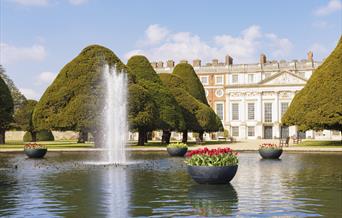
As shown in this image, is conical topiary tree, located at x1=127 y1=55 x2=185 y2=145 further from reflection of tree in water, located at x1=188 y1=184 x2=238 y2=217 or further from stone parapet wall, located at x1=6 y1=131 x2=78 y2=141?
stone parapet wall, located at x1=6 y1=131 x2=78 y2=141

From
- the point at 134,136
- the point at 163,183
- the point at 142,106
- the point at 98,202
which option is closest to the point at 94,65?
the point at 142,106

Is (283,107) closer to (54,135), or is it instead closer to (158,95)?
(54,135)

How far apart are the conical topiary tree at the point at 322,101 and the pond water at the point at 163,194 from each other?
24.5 meters

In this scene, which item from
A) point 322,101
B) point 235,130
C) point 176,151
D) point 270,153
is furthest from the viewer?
point 235,130

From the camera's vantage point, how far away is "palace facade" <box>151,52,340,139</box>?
86.8 meters

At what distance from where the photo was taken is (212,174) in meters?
14.4

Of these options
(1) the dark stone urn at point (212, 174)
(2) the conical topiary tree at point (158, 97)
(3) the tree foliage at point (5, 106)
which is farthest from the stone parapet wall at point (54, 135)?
(1) the dark stone urn at point (212, 174)

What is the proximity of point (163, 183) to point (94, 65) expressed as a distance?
33.0 metres

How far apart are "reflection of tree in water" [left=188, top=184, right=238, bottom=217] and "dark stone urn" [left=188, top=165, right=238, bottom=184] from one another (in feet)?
0.59

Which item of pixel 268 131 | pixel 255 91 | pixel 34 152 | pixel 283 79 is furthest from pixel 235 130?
pixel 34 152

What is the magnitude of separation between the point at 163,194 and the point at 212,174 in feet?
6.19

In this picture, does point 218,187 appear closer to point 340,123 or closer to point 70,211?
point 70,211

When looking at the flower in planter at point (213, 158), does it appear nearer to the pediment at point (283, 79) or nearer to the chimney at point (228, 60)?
the pediment at point (283, 79)

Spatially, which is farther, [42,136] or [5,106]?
[42,136]
